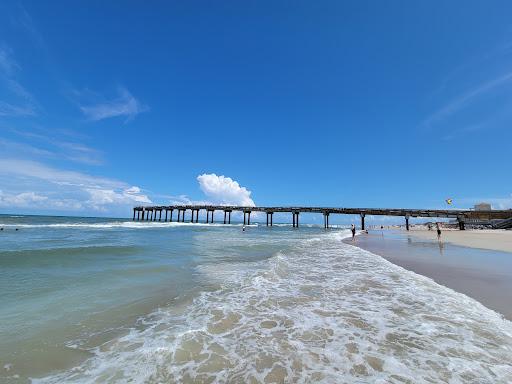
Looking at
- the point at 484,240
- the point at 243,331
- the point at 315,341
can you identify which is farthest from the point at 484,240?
the point at 243,331

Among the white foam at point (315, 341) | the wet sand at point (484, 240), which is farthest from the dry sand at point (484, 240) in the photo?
the white foam at point (315, 341)

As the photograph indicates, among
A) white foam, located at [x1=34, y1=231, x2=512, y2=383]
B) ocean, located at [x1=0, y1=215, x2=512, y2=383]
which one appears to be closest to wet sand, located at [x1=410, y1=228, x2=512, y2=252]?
ocean, located at [x1=0, y1=215, x2=512, y2=383]

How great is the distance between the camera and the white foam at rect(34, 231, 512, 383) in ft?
12.5

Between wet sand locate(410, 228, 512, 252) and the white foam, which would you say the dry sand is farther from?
the white foam

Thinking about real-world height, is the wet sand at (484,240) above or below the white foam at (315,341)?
above

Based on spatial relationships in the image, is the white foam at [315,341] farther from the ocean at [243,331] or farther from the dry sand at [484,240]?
the dry sand at [484,240]

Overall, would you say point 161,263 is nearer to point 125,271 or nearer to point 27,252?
point 125,271

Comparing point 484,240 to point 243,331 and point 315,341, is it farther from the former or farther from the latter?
point 243,331

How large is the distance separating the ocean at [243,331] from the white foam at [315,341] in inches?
0.9

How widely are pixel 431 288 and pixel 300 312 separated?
4.70m

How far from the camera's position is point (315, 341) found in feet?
15.9

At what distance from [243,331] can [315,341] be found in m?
1.36

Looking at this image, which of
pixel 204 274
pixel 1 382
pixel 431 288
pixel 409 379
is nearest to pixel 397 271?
pixel 431 288

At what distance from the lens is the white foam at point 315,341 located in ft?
12.5
